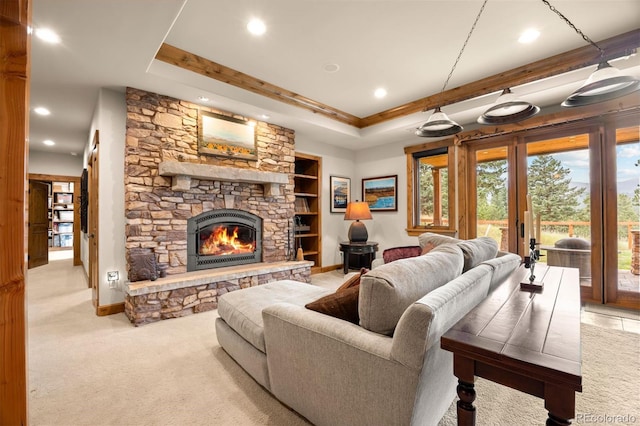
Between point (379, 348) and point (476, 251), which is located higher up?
point (476, 251)

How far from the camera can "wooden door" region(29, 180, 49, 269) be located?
20.3 ft

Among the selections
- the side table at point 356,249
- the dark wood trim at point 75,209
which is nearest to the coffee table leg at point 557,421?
the side table at point 356,249

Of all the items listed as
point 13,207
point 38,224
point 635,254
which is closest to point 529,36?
point 635,254

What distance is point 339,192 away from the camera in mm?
5926

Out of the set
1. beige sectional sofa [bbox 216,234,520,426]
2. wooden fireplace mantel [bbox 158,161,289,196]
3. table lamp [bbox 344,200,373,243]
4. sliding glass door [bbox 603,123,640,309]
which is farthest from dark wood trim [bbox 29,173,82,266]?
sliding glass door [bbox 603,123,640,309]

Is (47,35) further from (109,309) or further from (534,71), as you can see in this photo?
(534,71)

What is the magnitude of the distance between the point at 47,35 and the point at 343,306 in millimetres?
3123

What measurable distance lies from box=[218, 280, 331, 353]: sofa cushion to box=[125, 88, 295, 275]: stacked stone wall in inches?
63.5

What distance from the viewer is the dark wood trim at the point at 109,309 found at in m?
3.22

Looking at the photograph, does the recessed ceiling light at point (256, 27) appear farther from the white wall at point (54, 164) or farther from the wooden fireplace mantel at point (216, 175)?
the white wall at point (54, 164)

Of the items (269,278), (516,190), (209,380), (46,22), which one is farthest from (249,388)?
(516,190)

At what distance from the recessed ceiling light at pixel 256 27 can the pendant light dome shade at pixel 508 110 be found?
6.96 feet

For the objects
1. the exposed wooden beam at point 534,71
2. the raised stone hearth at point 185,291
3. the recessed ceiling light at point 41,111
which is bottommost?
the raised stone hearth at point 185,291

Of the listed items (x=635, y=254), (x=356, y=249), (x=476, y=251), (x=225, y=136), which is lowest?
(x=356, y=249)
